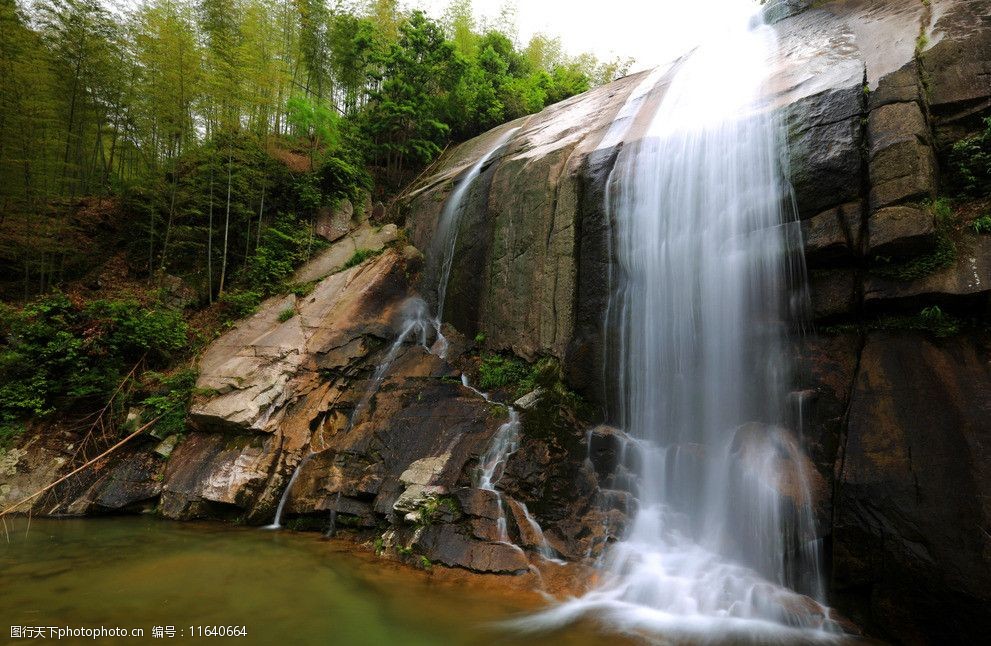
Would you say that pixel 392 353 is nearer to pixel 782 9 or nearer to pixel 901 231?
pixel 901 231

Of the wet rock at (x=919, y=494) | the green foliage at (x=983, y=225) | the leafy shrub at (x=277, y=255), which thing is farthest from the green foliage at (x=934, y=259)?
the leafy shrub at (x=277, y=255)

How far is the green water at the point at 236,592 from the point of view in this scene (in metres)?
3.79

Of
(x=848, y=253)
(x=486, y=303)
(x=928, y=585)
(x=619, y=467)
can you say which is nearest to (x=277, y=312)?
(x=486, y=303)

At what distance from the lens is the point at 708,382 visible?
5809mm

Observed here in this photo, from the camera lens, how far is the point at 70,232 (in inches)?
424

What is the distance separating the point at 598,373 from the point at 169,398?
786 cm

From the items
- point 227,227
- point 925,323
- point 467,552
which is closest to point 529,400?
point 467,552

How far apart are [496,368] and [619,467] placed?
2.99 m

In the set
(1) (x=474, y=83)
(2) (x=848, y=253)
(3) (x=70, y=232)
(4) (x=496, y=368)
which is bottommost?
(4) (x=496, y=368)

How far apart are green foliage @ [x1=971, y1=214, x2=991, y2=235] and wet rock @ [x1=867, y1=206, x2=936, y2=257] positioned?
357 millimetres

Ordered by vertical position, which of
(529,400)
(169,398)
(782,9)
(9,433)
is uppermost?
(782,9)

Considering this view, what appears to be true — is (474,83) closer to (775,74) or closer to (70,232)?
(775,74)

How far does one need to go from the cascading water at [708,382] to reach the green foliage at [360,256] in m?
6.54

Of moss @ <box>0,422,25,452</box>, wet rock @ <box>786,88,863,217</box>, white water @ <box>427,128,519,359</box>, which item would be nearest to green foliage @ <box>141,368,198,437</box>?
moss @ <box>0,422,25,452</box>
